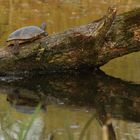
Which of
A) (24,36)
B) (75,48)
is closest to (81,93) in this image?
(75,48)

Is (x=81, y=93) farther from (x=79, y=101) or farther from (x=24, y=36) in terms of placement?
(x=24, y=36)

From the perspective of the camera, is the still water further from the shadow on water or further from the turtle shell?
the turtle shell

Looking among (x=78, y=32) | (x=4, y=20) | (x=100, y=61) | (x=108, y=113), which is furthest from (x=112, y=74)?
(x=4, y=20)

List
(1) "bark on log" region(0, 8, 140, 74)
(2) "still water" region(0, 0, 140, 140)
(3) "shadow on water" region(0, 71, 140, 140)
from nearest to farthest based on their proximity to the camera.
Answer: (2) "still water" region(0, 0, 140, 140) < (3) "shadow on water" region(0, 71, 140, 140) < (1) "bark on log" region(0, 8, 140, 74)

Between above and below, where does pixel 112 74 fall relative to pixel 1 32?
below

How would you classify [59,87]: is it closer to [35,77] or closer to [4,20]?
[35,77]

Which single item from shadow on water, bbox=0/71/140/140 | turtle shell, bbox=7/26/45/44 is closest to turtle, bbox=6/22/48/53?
turtle shell, bbox=7/26/45/44
